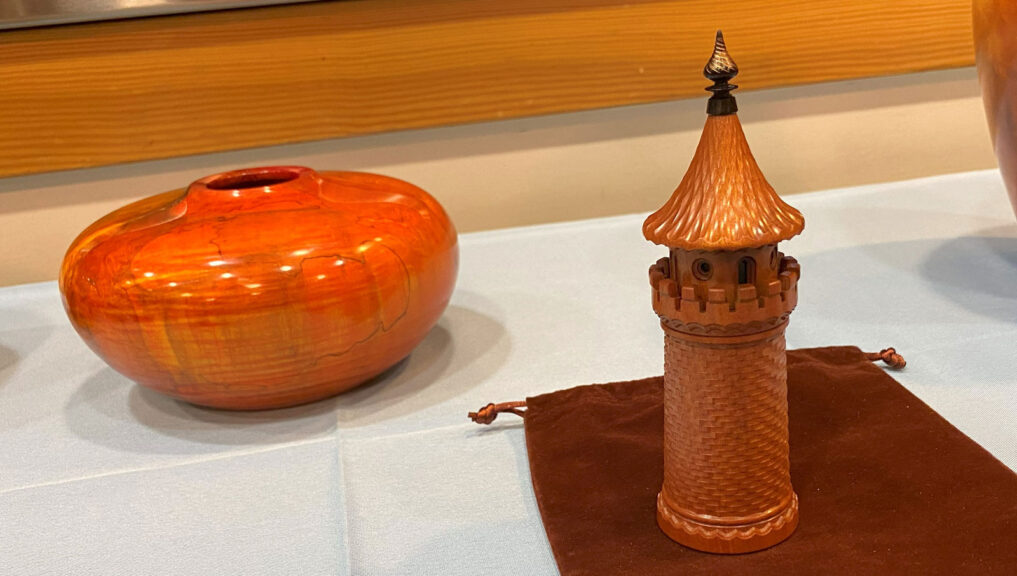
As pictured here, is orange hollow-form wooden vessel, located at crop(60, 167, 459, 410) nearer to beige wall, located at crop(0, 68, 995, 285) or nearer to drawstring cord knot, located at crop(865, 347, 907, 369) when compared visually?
drawstring cord knot, located at crop(865, 347, 907, 369)

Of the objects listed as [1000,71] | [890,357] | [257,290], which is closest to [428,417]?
[257,290]

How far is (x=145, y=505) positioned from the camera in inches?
28.8

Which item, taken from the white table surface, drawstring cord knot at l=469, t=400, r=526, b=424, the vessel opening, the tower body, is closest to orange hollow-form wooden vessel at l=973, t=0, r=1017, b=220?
the white table surface

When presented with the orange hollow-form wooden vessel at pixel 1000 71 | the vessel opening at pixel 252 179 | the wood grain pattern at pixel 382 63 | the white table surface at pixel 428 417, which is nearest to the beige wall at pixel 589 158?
the wood grain pattern at pixel 382 63

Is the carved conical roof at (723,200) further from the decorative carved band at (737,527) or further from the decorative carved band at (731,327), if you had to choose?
the decorative carved band at (737,527)

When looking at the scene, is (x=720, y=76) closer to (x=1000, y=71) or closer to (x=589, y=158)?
(x=1000, y=71)

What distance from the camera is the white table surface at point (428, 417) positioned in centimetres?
67

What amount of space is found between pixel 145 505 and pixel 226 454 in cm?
8

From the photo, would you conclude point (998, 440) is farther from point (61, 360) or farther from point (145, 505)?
point (61, 360)

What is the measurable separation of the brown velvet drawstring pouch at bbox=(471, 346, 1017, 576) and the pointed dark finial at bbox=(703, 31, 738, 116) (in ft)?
0.91

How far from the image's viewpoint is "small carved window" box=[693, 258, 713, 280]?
1.78ft

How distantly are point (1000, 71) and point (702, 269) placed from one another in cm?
47

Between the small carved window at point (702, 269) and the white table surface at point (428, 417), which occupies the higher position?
the small carved window at point (702, 269)

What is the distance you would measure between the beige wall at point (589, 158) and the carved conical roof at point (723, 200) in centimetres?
88
